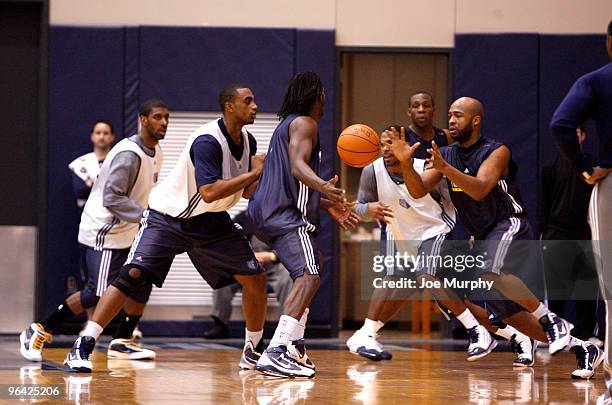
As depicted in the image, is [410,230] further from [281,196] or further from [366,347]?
[281,196]

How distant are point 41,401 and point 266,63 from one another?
617 cm

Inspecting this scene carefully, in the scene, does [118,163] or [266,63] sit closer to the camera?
[118,163]

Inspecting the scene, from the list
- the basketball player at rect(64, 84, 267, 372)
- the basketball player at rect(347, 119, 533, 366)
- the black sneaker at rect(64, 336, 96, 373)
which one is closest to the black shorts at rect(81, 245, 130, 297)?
the basketball player at rect(64, 84, 267, 372)

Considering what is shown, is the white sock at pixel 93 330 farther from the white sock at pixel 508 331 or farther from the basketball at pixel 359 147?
the white sock at pixel 508 331

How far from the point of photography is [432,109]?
8328mm

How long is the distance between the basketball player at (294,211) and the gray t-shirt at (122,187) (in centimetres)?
173

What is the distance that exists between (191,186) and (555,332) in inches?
98.5

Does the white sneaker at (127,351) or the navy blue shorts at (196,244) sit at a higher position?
the navy blue shorts at (196,244)

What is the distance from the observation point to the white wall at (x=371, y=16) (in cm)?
1061

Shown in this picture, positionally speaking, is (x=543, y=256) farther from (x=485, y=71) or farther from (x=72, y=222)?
(x=72, y=222)

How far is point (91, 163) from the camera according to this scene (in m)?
10.1

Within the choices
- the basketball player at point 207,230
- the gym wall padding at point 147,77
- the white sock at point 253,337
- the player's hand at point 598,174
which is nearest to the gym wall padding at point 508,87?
the gym wall padding at point 147,77

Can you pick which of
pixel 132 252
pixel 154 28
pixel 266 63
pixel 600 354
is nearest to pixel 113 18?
pixel 154 28

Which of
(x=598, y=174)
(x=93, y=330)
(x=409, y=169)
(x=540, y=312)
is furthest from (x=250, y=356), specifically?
(x=598, y=174)
